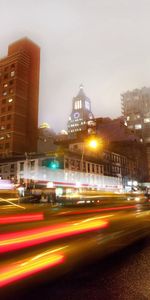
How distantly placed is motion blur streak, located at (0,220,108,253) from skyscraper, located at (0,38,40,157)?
235ft

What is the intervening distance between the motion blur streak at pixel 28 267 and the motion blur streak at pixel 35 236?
1.52 meters

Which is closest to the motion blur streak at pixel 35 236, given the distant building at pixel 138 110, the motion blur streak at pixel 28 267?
the motion blur streak at pixel 28 267

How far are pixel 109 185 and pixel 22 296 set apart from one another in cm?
7533

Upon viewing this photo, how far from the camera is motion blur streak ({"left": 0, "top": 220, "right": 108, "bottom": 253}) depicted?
7879 mm

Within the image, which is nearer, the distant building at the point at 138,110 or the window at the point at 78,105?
the distant building at the point at 138,110

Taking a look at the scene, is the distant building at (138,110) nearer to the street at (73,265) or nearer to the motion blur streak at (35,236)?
the motion blur streak at (35,236)

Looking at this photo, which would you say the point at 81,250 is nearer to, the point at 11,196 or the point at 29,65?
the point at 11,196

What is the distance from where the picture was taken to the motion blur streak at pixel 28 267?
16.6 ft

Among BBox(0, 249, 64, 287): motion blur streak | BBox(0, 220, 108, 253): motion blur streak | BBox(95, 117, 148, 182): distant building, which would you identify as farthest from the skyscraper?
BBox(0, 249, 64, 287): motion blur streak

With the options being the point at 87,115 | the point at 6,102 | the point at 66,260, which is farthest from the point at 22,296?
the point at 87,115

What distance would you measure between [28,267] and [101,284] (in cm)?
150

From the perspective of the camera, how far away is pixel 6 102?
293 ft

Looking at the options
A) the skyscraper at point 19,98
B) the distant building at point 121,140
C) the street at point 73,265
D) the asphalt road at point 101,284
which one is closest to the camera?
the asphalt road at point 101,284

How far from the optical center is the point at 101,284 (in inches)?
198
